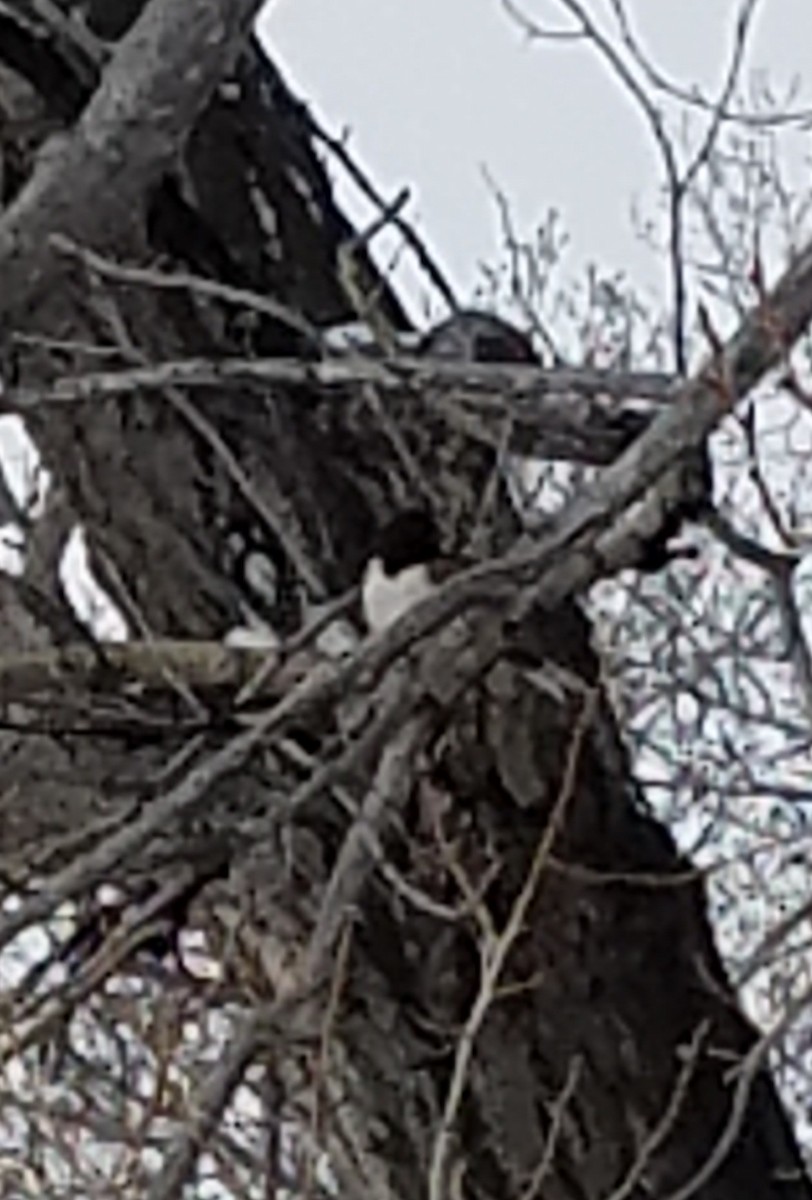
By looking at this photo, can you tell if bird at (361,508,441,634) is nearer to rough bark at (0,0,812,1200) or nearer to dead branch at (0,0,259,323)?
rough bark at (0,0,812,1200)

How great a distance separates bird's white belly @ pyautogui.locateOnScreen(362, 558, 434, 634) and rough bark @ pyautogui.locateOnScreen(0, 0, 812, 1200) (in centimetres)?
15

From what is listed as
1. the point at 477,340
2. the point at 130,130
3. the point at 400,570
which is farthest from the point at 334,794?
the point at 130,130

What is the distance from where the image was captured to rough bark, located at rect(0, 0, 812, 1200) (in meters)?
2.12

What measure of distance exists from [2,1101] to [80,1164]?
0.83m

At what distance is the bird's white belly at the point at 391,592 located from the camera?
1.89 metres

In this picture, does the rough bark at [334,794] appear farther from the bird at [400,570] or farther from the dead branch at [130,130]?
the dead branch at [130,130]

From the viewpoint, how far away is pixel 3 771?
2.27 metres

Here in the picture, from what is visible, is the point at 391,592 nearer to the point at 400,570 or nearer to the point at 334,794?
the point at 400,570

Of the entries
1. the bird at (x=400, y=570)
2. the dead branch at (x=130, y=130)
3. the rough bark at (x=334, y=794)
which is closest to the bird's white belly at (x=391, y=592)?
the bird at (x=400, y=570)

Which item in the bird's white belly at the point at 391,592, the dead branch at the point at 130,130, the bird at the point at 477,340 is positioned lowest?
the bird's white belly at the point at 391,592

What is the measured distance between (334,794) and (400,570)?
0.20 m

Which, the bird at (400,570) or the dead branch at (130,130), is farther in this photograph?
the bird at (400,570)

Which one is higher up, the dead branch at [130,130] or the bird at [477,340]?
the bird at [477,340]

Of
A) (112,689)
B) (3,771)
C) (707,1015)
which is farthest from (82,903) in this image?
(707,1015)
